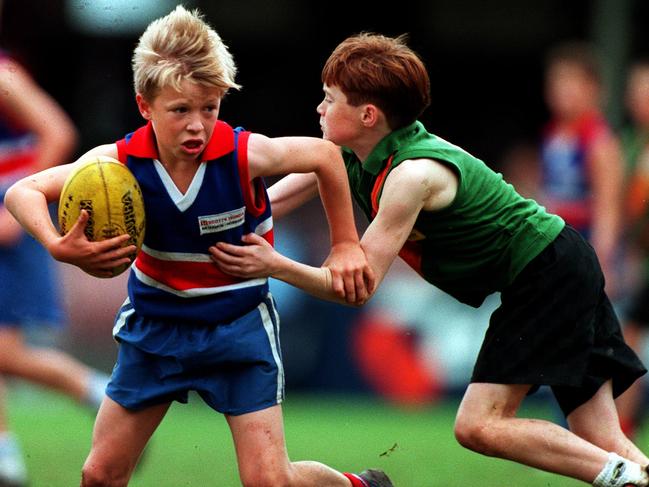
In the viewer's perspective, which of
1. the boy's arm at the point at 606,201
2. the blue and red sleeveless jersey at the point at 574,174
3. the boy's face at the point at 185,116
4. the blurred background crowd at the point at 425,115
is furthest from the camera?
the blurred background crowd at the point at 425,115

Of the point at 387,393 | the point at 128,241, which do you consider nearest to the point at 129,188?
the point at 128,241

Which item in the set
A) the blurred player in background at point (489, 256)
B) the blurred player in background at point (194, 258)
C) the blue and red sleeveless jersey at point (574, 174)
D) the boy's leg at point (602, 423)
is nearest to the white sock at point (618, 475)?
the blurred player in background at point (489, 256)

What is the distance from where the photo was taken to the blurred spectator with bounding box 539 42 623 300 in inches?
343

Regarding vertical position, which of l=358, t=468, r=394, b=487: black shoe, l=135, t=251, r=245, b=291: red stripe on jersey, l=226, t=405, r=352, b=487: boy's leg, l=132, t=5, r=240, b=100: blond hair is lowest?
l=358, t=468, r=394, b=487: black shoe

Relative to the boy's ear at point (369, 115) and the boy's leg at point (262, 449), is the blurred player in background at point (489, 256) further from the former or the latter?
the boy's leg at point (262, 449)

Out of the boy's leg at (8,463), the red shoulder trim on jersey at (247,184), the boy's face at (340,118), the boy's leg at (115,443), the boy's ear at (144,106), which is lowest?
the boy's leg at (8,463)

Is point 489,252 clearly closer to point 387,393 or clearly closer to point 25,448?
point 25,448

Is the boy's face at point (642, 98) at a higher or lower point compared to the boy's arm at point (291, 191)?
higher

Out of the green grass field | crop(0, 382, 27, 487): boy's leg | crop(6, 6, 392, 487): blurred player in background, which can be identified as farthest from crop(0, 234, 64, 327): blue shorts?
crop(6, 6, 392, 487): blurred player in background

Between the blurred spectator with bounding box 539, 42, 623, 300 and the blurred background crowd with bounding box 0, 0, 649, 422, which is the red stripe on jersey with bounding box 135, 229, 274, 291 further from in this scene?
the blurred spectator with bounding box 539, 42, 623, 300

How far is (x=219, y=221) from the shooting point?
4809 mm

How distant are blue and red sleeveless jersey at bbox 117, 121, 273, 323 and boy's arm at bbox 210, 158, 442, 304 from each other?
0.25ft

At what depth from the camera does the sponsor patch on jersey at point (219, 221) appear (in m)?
4.79

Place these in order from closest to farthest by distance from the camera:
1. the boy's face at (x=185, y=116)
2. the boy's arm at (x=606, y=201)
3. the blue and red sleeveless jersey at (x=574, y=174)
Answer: the boy's face at (x=185, y=116) → the boy's arm at (x=606, y=201) → the blue and red sleeveless jersey at (x=574, y=174)
